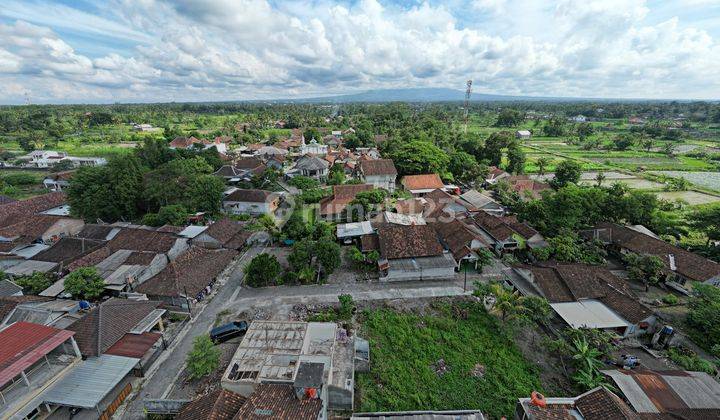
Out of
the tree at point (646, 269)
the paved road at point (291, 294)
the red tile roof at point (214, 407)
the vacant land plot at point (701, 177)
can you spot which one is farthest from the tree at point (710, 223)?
the red tile roof at point (214, 407)

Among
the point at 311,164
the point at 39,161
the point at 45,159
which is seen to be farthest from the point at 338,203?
the point at 39,161

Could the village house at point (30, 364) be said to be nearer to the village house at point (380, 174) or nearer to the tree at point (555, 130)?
the village house at point (380, 174)

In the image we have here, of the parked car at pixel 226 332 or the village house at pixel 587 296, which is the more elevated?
the village house at pixel 587 296

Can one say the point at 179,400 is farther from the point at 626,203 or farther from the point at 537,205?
the point at 626,203

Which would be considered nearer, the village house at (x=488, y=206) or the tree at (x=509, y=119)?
the village house at (x=488, y=206)

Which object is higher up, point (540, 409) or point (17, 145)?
point (17, 145)

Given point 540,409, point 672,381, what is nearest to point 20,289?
point 540,409

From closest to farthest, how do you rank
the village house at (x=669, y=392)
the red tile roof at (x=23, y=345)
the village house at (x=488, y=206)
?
the red tile roof at (x=23, y=345) < the village house at (x=669, y=392) < the village house at (x=488, y=206)
